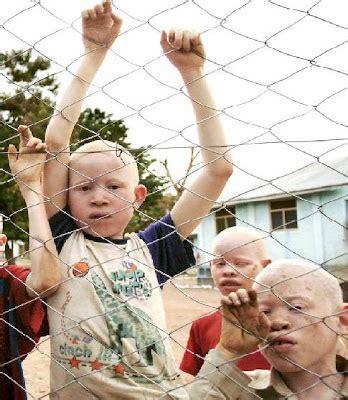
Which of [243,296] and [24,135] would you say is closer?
[243,296]

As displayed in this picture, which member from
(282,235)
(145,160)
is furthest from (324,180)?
(145,160)

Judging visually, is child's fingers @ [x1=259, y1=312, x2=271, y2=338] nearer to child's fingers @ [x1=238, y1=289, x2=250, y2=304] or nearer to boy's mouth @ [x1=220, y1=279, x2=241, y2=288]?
child's fingers @ [x1=238, y1=289, x2=250, y2=304]

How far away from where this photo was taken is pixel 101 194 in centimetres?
111

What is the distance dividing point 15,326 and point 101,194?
0.27m

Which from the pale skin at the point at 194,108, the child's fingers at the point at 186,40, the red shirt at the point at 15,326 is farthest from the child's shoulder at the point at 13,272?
the child's fingers at the point at 186,40

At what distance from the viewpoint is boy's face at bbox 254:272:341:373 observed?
88 cm

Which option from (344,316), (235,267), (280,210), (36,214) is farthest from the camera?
(280,210)

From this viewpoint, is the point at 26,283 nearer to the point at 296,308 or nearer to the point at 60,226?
the point at 60,226

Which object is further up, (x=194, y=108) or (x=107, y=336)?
(x=194, y=108)

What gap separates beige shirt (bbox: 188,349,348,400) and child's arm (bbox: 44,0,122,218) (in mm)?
390

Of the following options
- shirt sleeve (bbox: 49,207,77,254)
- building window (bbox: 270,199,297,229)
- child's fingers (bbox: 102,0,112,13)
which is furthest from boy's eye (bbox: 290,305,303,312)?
building window (bbox: 270,199,297,229)

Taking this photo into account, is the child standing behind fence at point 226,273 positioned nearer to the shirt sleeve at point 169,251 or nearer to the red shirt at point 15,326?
the shirt sleeve at point 169,251

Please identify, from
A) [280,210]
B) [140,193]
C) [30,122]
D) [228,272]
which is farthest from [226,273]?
[280,210]

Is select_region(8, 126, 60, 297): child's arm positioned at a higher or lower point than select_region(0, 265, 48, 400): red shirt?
higher
